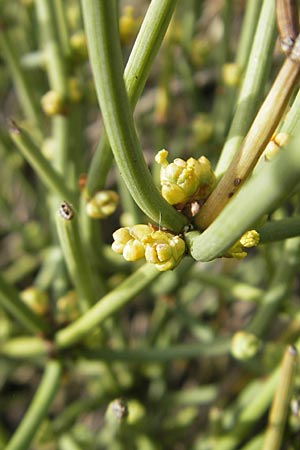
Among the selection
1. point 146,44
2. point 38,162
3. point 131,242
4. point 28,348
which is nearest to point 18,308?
point 28,348

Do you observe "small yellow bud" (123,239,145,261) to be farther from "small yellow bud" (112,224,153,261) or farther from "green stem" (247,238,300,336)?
"green stem" (247,238,300,336)

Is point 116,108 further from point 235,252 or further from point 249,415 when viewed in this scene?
point 249,415

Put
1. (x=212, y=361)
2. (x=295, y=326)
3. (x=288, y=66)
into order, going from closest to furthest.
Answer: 1. (x=288, y=66)
2. (x=295, y=326)
3. (x=212, y=361)

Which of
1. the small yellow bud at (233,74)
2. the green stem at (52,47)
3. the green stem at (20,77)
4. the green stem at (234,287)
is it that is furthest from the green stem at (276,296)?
the green stem at (20,77)

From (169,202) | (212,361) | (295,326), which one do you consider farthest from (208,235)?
(212,361)

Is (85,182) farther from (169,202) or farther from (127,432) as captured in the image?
(127,432)
